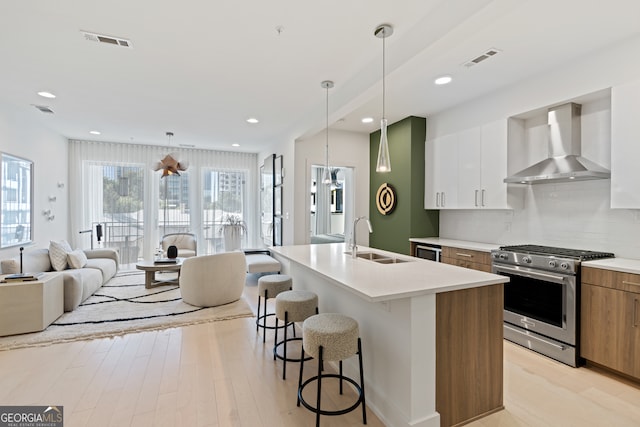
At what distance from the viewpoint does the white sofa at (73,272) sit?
376cm

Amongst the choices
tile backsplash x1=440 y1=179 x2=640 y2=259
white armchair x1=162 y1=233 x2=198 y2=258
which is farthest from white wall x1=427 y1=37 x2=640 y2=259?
white armchair x1=162 y1=233 x2=198 y2=258

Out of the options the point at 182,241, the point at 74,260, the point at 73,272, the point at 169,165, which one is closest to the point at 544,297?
the point at 73,272

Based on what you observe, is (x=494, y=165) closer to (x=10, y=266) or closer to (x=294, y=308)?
(x=294, y=308)

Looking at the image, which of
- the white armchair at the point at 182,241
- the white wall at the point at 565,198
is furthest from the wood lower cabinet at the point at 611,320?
the white armchair at the point at 182,241

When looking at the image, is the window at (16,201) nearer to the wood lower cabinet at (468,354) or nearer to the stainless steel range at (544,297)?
the wood lower cabinet at (468,354)

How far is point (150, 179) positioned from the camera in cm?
688

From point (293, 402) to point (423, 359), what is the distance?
3.27ft

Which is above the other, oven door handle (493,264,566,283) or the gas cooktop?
the gas cooktop

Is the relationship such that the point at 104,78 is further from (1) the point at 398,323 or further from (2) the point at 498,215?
(2) the point at 498,215

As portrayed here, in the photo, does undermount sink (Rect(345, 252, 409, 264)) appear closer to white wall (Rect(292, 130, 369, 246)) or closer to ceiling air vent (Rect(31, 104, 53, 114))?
white wall (Rect(292, 130, 369, 246))

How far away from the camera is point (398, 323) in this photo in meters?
1.86

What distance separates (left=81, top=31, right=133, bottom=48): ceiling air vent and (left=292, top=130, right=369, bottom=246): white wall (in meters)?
2.92

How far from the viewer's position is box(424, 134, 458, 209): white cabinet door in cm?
424

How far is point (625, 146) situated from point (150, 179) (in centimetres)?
771
